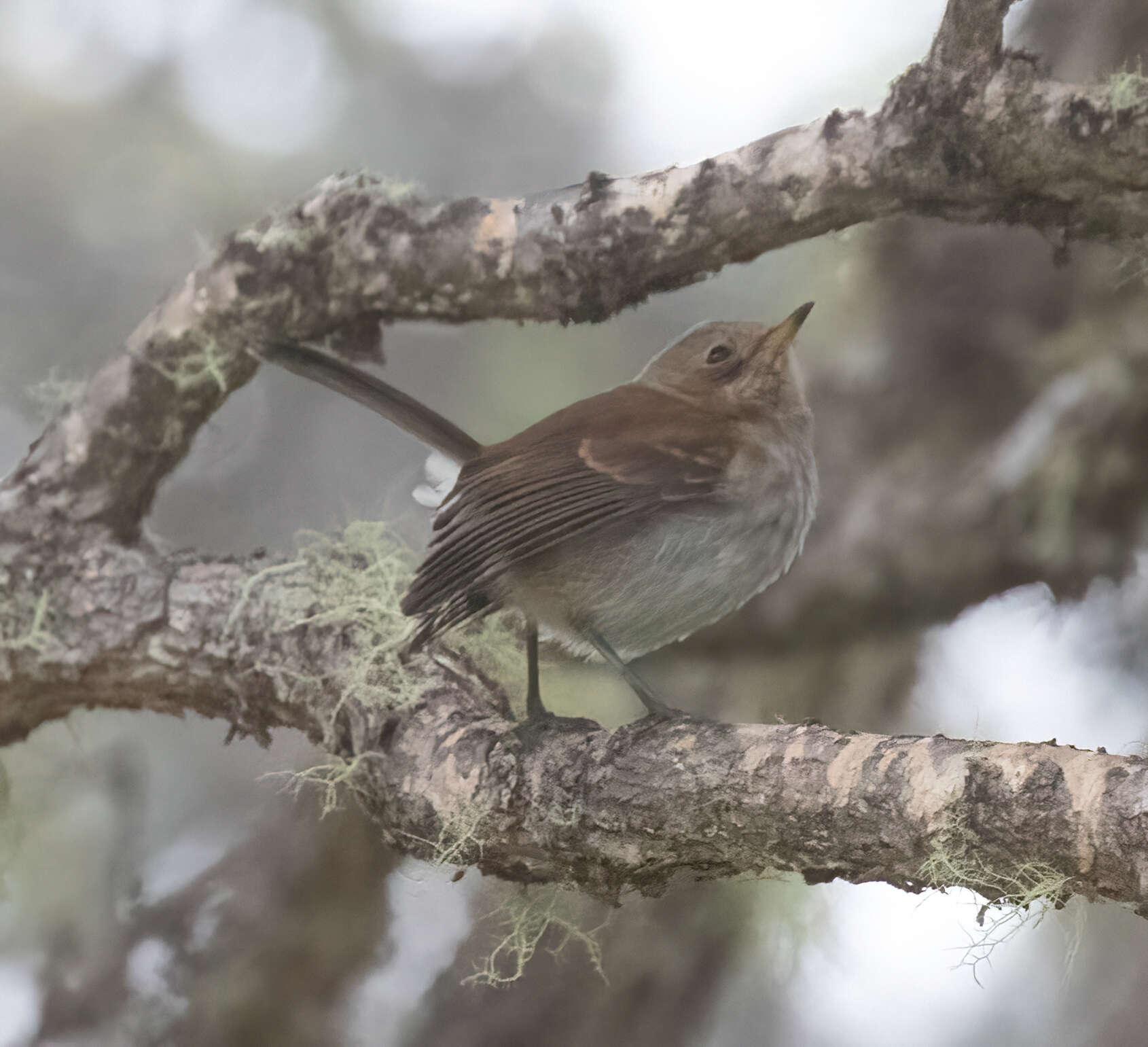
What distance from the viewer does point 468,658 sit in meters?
1.37

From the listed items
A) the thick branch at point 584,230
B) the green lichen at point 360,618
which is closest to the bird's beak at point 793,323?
the thick branch at point 584,230

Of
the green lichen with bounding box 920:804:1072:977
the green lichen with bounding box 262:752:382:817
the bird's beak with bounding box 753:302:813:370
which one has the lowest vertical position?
the green lichen with bounding box 920:804:1072:977

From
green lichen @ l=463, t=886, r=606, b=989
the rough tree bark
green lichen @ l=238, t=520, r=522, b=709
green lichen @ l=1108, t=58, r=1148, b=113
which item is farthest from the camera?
green lichen @ l=238, t=520, r=522, b=709

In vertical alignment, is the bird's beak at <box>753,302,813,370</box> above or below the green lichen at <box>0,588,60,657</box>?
above

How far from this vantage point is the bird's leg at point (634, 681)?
1165 millimetres

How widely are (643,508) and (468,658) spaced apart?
0.37 m

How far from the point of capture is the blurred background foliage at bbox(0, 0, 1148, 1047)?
1.20 m

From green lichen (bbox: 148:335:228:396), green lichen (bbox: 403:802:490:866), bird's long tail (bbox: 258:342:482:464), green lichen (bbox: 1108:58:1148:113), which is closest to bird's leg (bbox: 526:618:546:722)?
green lichen (bbox: 403:802:490:866)

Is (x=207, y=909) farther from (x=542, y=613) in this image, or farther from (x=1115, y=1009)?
(x=1115, y=1009)

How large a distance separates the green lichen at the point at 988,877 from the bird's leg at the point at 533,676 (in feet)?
1.57

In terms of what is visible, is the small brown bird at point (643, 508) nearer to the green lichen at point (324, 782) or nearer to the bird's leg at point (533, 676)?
the bird's leg at point (533, 676)

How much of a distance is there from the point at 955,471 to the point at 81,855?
122 cm

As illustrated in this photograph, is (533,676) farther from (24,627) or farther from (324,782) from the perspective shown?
(24,627)

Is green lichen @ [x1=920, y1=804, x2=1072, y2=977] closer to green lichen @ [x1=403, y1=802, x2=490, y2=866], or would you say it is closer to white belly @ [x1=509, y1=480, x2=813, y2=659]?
white belly @ [x1=509, y1=480, x2=813, y2=659]
